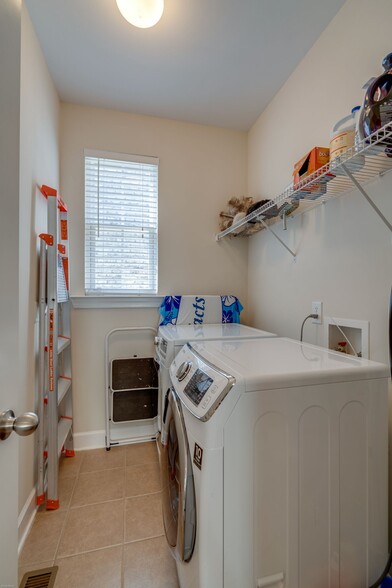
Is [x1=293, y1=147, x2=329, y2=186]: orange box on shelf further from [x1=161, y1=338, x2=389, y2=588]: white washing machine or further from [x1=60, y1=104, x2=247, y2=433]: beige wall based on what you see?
[x1=60, y1=104, x2=247, y2=433]: beige wall

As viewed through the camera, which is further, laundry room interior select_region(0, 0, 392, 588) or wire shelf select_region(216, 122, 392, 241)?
wire shelf select_region(216, 122, 392, 241)

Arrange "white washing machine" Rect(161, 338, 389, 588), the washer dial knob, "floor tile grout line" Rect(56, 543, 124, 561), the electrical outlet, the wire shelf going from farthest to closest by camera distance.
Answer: the electrical outlet → "floor tile grout line" Rect(56, 543, 124, 561) → the washer dial knob → the wire shelf → "white washing machine" Rect(161, 338, 389, 588)

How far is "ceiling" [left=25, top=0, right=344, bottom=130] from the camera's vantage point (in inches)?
56.3

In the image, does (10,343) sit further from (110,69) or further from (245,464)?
(110,69)

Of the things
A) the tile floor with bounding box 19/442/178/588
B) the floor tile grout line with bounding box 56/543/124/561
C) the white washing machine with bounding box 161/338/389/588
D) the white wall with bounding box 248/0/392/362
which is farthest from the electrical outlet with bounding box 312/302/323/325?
the floor tile grout line with bounding box 56/543/124/561

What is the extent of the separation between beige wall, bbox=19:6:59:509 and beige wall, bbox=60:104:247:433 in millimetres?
399

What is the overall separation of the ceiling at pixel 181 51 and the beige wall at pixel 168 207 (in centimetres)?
18

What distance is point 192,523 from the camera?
85 cm

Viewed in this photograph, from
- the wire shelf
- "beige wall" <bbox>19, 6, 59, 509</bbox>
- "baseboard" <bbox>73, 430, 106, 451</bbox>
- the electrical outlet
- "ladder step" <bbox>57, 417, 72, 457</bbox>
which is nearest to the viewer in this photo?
the wire shelf

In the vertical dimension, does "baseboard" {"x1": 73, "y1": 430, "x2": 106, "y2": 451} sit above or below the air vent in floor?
above

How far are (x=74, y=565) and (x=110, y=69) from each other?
2.83 meters

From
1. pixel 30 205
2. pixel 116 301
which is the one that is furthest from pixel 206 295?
pixel 30 205

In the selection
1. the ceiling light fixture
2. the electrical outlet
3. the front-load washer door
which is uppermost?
the ceiling light fixture

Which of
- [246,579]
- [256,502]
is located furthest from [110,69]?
[246,579]
